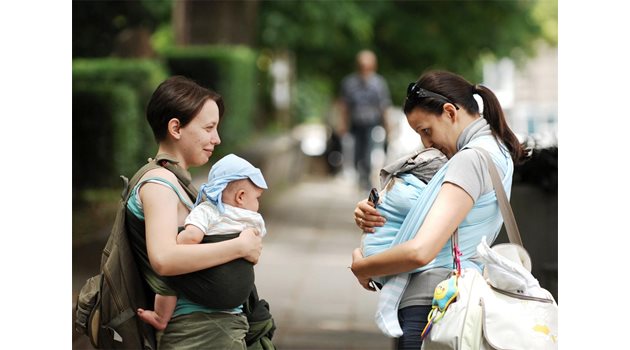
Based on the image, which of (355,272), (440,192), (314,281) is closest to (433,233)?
(440,192)

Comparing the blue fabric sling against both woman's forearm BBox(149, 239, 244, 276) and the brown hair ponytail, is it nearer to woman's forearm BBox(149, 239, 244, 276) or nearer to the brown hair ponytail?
the brown hair ponytail

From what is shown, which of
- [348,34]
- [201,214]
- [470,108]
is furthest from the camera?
[348,34]

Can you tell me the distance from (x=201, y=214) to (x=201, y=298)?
267mm

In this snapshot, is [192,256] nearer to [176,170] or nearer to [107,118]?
[176,170]

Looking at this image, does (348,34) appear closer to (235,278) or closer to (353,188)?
(353,188)

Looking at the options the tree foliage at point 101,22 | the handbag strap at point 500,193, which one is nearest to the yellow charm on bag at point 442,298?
the handbag strap at point 500,193

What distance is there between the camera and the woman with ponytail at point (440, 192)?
11.5 ft

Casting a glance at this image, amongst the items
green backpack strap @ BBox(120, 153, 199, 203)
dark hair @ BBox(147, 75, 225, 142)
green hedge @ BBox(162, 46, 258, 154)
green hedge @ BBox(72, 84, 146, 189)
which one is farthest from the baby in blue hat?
green hedge @ BBox(162, 46, 258, 154)

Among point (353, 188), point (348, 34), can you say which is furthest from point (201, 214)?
point (348, 34)

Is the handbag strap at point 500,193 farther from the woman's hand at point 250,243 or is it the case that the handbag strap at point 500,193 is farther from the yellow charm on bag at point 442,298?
the woman's hand at point 250,243

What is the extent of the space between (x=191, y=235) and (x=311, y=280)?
22.8 feet

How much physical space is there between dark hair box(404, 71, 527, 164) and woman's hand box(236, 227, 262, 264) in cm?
64

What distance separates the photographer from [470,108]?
3676mm

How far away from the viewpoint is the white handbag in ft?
11.2
